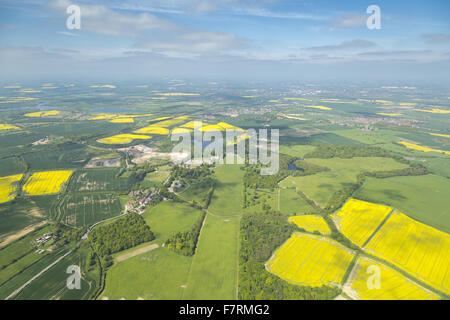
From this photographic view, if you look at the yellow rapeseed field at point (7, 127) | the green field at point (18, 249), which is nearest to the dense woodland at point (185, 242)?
the green field at point (18, 249)

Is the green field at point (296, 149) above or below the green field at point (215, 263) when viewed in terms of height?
above

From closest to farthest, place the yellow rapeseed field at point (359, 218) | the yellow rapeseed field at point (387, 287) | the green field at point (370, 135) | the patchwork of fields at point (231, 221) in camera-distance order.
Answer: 1. the yellow rapeseed field at point (387, 287)
2. the patchwork of fields at point (231, 221)
3. the yellow rapeseed field at point (359, 218)
4. the green field at point (370, 135)

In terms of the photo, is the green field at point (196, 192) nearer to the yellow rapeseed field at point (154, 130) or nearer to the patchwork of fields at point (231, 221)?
the patchwork of fields at point (231, 221)

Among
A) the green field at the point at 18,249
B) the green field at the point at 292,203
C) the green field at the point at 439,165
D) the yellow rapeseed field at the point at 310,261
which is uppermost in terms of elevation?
the green field at the point at 439,165

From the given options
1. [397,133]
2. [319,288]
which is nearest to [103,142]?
[319,288]

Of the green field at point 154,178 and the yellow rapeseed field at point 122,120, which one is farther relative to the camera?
the yellow rapeseed field at point 122,120

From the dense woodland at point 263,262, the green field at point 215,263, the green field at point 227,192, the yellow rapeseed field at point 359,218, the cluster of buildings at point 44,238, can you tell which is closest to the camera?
the dense woodland at point 263,262

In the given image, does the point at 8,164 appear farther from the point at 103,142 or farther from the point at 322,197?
the point at 322,197

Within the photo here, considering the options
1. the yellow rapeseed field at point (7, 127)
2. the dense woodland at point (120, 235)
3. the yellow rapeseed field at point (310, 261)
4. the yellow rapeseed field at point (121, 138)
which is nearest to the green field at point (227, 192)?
the yellow rapeseed field at point (310, 261)
